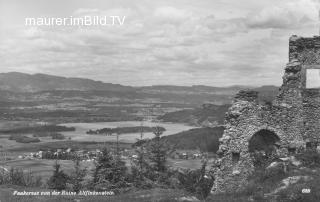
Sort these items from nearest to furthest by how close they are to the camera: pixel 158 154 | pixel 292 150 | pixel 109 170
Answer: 1. pixel 292 150
2. pixel 109 170
3. pixel 158 154

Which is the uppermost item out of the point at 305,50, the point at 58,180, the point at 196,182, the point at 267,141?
the point at 305,50

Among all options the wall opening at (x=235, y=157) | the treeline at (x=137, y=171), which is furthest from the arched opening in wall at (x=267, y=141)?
the treeline at (x=137, y=171)

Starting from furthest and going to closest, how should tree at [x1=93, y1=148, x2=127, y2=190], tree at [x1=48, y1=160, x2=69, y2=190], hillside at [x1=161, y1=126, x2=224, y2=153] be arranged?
hillside at [x1=161, y1=126, x2=224, y2=153]
tree at [x1=48, y1=160, x2=69, y2=190]
tree at [x1=93, y1=148, x2=127, y2=190]

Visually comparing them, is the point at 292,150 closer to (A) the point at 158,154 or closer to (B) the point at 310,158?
(B) the point at 310,158

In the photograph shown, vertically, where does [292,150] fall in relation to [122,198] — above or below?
above

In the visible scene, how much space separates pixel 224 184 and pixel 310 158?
557 cm

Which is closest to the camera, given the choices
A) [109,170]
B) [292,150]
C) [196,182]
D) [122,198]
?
[122,198]

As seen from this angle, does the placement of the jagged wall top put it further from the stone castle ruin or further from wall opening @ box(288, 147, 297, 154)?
wall opening @ box(288, 147, 297, 154)

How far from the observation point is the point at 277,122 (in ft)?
96.8

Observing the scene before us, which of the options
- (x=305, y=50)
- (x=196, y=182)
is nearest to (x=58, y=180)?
(x=196, y=182)

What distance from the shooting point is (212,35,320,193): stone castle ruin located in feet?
93.2

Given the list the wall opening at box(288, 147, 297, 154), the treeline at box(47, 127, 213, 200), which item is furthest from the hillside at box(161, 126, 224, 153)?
the wall opening at box(288, 147, 297, 154)

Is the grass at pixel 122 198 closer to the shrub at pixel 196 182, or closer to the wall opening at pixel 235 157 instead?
the shrub at pixel 196 182

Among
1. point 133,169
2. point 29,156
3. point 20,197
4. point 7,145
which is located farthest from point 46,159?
point 20,197
